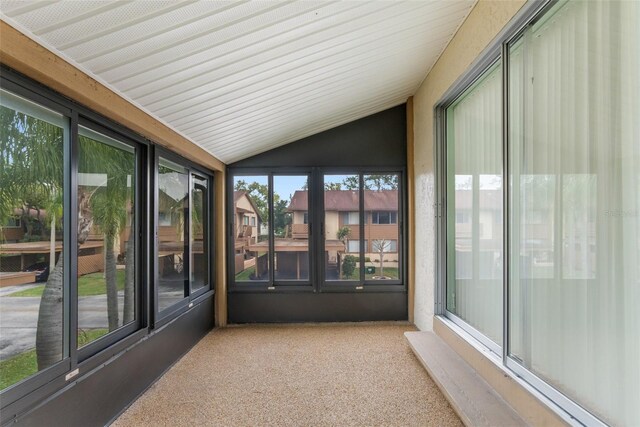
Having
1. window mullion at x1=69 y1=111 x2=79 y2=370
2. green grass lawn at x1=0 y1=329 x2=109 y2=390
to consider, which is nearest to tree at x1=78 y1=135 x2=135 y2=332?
window mullion at x1=69 y1=111 x2=79 y2=370

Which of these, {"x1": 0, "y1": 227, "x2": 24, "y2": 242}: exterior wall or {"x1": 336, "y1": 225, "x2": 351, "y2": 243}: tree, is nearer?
{"x1": 0, "y1": 227, "x2": 24, "y2": 242}: exterior wall

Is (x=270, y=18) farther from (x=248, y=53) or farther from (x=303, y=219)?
(x=303, y=219)

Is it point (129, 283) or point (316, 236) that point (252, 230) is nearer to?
point (316, 236)

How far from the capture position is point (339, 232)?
441cm

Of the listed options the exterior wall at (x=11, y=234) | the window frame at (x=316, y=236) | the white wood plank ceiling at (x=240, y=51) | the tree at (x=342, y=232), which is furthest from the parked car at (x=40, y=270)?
the tree at (x=342, y=232)

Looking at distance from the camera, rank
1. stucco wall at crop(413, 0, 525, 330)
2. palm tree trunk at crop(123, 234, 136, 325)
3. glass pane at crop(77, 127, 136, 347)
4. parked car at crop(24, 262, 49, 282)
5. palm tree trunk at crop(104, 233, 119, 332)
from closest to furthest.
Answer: parked car at crop(24, 262, 49, 282)
glass pane at crop(77, 127, 136, 347)
stucco wall at crop(413, 0, 525, 330)
palm tree trunk at crop(104, 233, 119, 332)
palm tree trunk at crop(123, 234, 136, 325)

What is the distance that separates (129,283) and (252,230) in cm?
196

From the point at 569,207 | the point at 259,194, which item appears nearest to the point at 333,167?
A: the point at 259,194

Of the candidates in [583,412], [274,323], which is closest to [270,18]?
[583,412]

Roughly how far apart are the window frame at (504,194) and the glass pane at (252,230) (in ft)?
7.39

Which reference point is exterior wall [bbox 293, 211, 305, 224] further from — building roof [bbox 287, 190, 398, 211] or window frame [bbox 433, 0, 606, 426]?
window frame [bbox 433, 0, 606, 426]

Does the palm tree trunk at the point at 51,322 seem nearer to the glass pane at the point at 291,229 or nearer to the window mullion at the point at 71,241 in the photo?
the window mullion at the point at 71,241

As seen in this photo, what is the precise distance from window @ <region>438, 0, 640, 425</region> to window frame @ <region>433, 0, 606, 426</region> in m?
0.01

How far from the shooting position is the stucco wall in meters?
2.22
